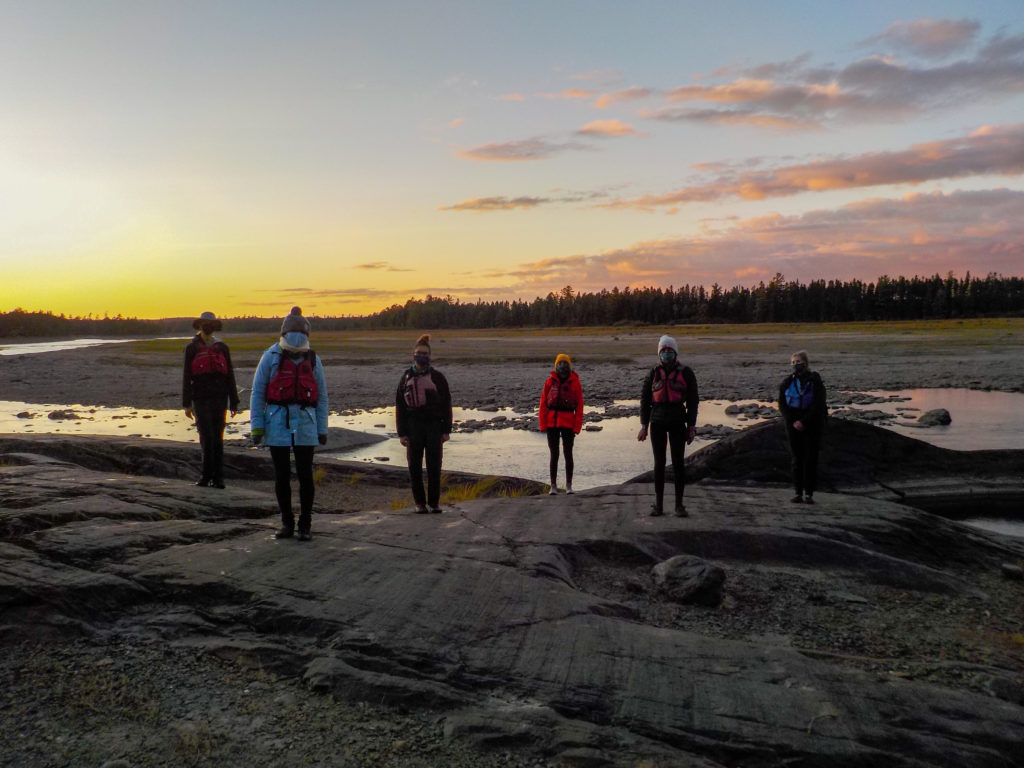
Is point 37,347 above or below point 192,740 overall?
above

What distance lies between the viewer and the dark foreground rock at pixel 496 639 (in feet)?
16.0

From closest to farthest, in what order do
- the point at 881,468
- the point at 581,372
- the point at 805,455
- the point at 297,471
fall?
the point at 297,471 < the point at 805,455 < the point at 881,468 < the point at 581,372

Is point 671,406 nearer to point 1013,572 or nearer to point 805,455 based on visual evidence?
point 805,455

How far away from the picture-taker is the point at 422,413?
393 inches

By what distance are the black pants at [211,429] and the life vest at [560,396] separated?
5054mm

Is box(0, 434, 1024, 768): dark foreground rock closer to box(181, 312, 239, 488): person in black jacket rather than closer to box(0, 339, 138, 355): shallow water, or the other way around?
box(181, 312, 239, 488): person in black jacket

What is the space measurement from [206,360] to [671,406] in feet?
21.6

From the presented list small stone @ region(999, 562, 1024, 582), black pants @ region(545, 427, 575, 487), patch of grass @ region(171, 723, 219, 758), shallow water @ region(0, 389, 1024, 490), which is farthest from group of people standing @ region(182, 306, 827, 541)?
shallow water @ region(0, 389, 1024, 490)

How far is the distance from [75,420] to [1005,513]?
31245mm

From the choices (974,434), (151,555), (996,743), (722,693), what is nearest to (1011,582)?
(996,743)

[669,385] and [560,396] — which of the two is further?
[560,396]

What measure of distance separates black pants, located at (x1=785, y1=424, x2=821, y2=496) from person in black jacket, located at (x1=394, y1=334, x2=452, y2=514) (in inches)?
206

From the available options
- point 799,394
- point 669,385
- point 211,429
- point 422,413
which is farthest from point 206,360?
point 799,394

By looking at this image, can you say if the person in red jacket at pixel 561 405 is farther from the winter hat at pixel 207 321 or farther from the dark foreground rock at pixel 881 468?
the winter hat at pixel 207 321
